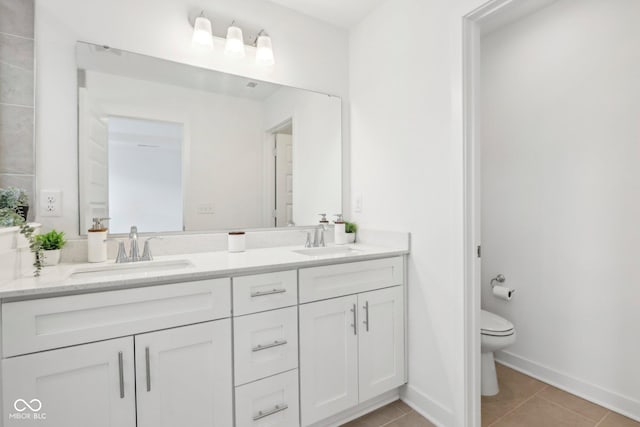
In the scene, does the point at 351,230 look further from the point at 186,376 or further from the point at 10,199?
the point at 10,199

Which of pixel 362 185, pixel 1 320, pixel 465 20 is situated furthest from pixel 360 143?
pixel 1 320

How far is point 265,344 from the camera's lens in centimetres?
135

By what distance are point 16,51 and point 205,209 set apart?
1.04 metres

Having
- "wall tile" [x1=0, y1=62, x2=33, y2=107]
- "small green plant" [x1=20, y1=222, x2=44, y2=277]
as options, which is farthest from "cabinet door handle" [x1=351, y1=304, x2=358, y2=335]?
"wall tile" [x1=0, y1=62, x2=33, y2=107]

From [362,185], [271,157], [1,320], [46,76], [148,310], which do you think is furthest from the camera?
[362,185]

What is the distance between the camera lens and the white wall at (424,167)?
1520mm

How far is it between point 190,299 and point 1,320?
1.73 ft

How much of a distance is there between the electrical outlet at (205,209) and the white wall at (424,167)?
3.23 feet

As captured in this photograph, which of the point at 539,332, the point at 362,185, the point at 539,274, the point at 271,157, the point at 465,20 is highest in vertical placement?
the point at 465,20

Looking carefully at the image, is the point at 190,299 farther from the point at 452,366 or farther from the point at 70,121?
the point at 452,366

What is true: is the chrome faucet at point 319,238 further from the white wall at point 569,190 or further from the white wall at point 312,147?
the white wall at point 569,190

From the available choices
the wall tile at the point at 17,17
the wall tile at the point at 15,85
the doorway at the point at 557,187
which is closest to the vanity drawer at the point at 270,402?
the doorway at the point at 557,187

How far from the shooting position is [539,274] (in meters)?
2.09

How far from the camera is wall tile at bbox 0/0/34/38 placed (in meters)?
1.33
